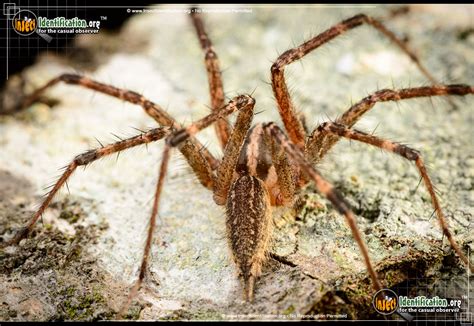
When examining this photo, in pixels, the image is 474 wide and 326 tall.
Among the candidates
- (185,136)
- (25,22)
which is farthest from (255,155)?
(25,22)

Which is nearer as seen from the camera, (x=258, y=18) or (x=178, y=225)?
(x=178, y=225)

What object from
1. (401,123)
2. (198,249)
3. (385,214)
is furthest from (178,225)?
(401,123)

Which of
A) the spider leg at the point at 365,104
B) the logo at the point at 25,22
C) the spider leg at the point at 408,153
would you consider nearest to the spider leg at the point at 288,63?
the spider leg at the point at 365,104

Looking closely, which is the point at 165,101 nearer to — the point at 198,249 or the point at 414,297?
the point at 198,249

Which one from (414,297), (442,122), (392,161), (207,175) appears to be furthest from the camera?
(442,122)

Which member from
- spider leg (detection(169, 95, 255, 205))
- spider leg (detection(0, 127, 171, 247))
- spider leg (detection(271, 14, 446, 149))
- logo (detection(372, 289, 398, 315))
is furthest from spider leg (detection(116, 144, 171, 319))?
logo (detection(372, 289, 398, 315))

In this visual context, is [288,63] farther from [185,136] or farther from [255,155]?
[185,136]

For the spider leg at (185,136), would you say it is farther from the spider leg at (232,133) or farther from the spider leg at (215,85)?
the spider leg at (215,85)

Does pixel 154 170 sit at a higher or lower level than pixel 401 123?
lower

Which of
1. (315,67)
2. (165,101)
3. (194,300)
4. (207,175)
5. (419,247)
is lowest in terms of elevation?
(194,300)
